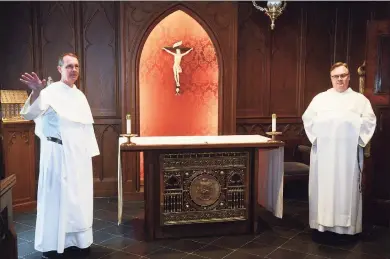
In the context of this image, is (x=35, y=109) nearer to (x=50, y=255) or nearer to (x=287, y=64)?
(x=50, y=255)

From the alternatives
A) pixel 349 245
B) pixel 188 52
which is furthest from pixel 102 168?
pixel 349 245

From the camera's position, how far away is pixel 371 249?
4.24m

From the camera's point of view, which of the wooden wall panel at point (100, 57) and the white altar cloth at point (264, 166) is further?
the wooden wall panel at point (100, 57)

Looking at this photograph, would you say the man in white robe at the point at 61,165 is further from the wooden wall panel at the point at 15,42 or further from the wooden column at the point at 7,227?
the wooden wall panel at the point at 15,42

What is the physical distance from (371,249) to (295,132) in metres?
2.79

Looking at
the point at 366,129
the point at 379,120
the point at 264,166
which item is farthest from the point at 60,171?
the point at 379,120

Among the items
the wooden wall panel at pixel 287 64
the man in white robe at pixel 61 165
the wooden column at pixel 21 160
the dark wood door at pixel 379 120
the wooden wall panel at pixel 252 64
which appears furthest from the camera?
the wooden wall panel at pixel 287 64

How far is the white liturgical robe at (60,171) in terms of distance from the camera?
3.79m

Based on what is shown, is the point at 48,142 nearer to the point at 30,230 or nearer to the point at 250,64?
the point at 30,230

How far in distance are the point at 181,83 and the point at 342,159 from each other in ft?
9.91

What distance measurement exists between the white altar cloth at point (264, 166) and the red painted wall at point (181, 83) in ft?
6.22

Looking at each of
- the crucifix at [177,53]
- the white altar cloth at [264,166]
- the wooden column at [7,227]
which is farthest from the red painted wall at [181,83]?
the wooden column at [7,227]

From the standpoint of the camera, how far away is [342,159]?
4.43 metres

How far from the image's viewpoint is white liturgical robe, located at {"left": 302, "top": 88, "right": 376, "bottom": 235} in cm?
440
